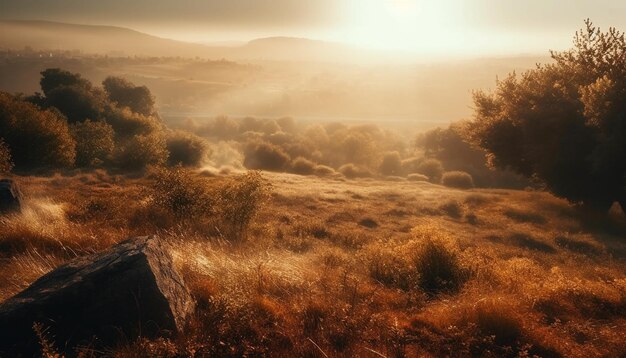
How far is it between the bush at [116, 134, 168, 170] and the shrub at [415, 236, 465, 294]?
31.9 metres

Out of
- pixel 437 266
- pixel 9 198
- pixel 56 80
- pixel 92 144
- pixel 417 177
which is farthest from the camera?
pixel 417 177

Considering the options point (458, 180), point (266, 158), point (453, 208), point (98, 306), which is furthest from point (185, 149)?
point (98, 306)

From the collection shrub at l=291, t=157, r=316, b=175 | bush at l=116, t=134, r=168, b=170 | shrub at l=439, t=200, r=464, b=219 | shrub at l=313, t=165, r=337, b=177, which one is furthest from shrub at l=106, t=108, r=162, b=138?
shrub at l=439, t=200, r=464, b=219

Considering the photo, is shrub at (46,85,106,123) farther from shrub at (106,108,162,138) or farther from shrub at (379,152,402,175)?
shrub at (379,152,402,175)

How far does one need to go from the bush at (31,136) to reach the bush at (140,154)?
486 cm

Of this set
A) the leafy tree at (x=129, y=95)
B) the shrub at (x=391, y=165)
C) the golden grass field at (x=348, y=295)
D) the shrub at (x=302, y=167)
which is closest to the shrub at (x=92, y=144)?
the golden grass field at (x=348, y=295)

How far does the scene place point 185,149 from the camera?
50.3 metres

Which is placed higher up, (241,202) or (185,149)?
(241,202)

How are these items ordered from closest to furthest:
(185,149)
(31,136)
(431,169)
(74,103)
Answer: (31,136) → (74,103) → (185,149) → (431,169)

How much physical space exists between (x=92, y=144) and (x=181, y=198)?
28.6m

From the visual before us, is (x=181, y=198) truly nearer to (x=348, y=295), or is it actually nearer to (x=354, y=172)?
(x=348, y=295)

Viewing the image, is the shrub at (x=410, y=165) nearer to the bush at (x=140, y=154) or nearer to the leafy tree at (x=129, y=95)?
the bush at (x=140, y=154)

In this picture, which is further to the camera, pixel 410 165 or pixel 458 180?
pixel 410 165

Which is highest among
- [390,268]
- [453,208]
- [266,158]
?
[390,268]
